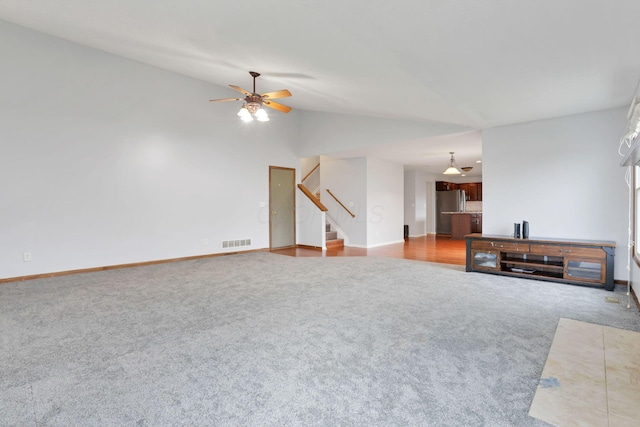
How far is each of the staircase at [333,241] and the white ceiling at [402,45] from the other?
12.7 ft

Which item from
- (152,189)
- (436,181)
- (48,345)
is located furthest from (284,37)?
(436,181)

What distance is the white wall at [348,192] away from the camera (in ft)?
27.2

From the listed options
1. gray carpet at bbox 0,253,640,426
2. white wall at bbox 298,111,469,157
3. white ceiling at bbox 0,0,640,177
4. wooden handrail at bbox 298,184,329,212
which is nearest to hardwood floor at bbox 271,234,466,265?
wooden handrail at bbox 298,184,329,212

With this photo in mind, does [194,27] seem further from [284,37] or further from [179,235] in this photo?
[179,235]

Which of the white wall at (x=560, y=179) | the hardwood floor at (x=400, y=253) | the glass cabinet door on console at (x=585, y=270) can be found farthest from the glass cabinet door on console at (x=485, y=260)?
the hardwood floor at (x=400, y=253)

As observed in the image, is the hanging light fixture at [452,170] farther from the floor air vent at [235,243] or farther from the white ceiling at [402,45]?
the floor air vent at [235,243]

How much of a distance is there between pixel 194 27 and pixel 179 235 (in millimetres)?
3927

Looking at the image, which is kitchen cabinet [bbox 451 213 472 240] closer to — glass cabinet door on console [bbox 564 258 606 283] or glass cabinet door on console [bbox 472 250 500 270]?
glass cabinet door on console [bbox 472 250 500 270]

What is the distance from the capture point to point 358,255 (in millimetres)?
6879

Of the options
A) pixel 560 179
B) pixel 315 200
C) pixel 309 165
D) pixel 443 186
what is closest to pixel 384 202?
pixel 315 200

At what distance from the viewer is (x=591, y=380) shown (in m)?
1.93

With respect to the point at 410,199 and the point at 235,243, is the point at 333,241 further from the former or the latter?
the point at 410,199

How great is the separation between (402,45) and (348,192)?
584 cm

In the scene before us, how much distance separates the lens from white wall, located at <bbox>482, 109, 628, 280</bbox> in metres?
4.28
